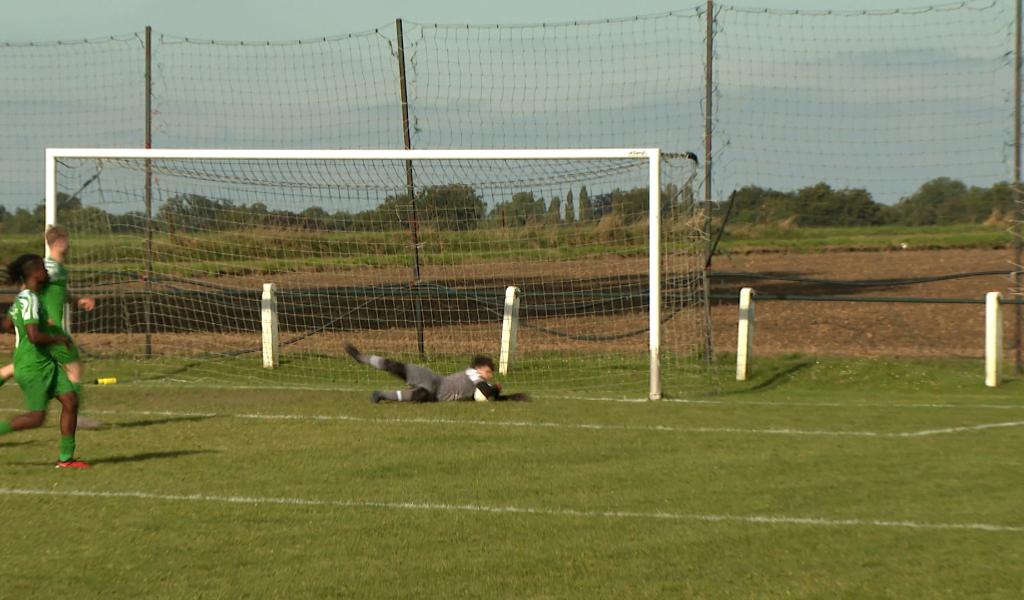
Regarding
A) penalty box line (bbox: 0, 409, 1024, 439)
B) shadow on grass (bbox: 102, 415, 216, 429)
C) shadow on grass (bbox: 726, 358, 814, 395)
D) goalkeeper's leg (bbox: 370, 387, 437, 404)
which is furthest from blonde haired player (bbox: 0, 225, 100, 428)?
shadow on grass (bbox: 726, 358, 814, 395)

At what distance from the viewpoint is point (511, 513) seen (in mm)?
7605

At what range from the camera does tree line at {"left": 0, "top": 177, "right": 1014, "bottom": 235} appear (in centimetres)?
1529

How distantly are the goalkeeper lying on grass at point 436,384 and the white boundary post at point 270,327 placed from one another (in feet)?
11.8

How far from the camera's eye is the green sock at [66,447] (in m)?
9.28

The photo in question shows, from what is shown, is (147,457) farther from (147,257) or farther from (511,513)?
(147,257)

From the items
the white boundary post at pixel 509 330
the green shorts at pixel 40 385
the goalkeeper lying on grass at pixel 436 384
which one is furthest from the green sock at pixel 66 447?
the white boundary post at pixel 509 330

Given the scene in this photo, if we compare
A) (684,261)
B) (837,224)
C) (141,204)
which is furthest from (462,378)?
(837,224)

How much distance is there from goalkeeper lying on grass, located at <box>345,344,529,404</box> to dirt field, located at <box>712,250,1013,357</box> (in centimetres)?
600

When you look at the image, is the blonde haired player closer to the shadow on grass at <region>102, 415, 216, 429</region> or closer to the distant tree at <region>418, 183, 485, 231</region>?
the shadow on grass at <region>102, 415, 216, 429</region>

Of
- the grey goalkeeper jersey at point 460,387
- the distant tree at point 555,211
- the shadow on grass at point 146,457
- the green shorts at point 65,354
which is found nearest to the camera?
the shadow on grass at point 146,457

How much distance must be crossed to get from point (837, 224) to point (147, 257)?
Answer: 9.70 m

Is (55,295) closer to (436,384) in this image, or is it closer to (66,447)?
(66,447)

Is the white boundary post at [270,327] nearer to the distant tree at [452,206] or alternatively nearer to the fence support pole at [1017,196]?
the distant tree at [452,206]

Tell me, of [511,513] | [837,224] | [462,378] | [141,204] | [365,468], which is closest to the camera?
[511,513]
